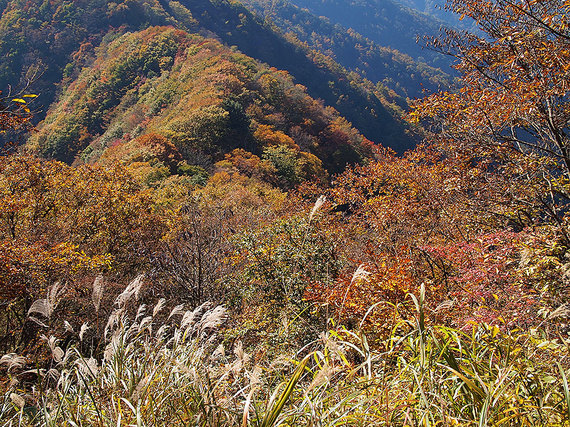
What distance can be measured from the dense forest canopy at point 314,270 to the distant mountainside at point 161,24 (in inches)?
1798

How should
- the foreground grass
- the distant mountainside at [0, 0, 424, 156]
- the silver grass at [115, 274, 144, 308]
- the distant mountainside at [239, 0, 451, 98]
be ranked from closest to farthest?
the foreground grass, the silver grass at [115, 274, 144, 308], the distant mountainside at [0, 0, 424, 156], the distant mountainside at [239, 0, 451, 98]

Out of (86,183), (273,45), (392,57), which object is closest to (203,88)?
(86,183)

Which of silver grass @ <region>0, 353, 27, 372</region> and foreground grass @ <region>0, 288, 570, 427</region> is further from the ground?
foreground grass @ <region>0, 288, 570, 427</region>

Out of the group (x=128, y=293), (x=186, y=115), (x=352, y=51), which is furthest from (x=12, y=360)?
(x=352, y=51)

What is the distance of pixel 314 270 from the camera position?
8.54 m

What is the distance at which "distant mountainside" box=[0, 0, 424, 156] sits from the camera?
220 ft

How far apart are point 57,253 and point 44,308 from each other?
6.94 m

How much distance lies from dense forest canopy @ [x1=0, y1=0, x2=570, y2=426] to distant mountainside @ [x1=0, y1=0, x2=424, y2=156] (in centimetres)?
4567

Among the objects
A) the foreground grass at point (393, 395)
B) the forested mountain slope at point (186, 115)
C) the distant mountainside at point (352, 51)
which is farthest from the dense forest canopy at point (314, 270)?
the distant mountainside at point (352, 51)

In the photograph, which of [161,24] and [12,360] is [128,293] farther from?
[161,24]

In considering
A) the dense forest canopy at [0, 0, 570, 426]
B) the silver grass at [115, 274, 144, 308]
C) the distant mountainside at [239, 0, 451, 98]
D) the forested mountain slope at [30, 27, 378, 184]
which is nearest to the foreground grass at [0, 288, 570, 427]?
the dense forest canopy at [0, 0, 570, 426]

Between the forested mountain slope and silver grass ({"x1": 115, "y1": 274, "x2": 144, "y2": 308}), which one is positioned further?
the forested mountain slope

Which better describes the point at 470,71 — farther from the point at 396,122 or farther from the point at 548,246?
the point at 396,122

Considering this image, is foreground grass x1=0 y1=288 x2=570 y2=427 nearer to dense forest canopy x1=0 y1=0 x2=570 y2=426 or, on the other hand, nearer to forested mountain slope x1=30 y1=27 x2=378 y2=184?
dense forest canopy x1=0 y1=0 x2=570 y2=426
